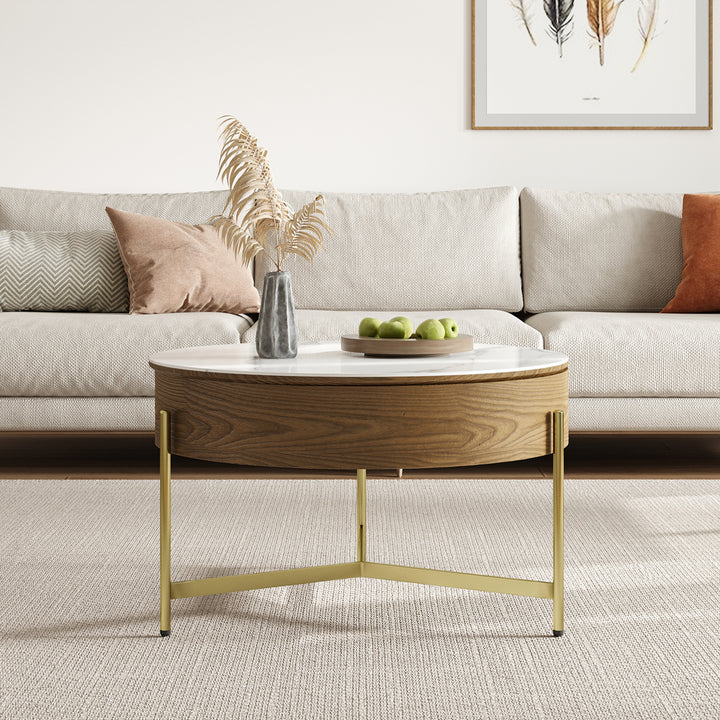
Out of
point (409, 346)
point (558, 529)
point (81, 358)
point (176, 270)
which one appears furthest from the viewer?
point (176, 270)

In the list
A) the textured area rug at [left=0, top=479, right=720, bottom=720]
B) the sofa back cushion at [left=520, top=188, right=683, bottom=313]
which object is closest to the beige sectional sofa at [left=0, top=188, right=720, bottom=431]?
the sofa back cushion at [left=520, top=188, right=683, bottom=313]

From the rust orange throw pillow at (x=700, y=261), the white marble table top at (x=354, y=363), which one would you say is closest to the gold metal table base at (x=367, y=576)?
the white marble table top at (x=354, y=363)

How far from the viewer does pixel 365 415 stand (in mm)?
1435

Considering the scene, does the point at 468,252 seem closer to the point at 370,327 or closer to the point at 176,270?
the point at 176,270

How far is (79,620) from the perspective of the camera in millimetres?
1626

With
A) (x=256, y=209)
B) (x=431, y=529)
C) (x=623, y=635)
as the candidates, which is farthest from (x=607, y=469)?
(x=256, y=209)

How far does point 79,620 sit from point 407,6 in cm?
291

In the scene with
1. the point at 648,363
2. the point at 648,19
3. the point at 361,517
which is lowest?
the point at 361,517

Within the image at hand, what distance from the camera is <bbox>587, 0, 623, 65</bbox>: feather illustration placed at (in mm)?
3705

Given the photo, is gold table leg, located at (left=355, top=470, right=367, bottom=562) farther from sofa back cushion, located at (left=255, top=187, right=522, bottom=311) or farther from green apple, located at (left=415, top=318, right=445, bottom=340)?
sofa back cushion, located at (left=255, top=187, right=522, bottom=311)

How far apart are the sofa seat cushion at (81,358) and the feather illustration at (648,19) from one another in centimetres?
225

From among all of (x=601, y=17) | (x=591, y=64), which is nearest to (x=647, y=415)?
(x=591, y=64)

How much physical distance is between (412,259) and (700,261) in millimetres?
974

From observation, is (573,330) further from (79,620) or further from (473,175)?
(79,620)
